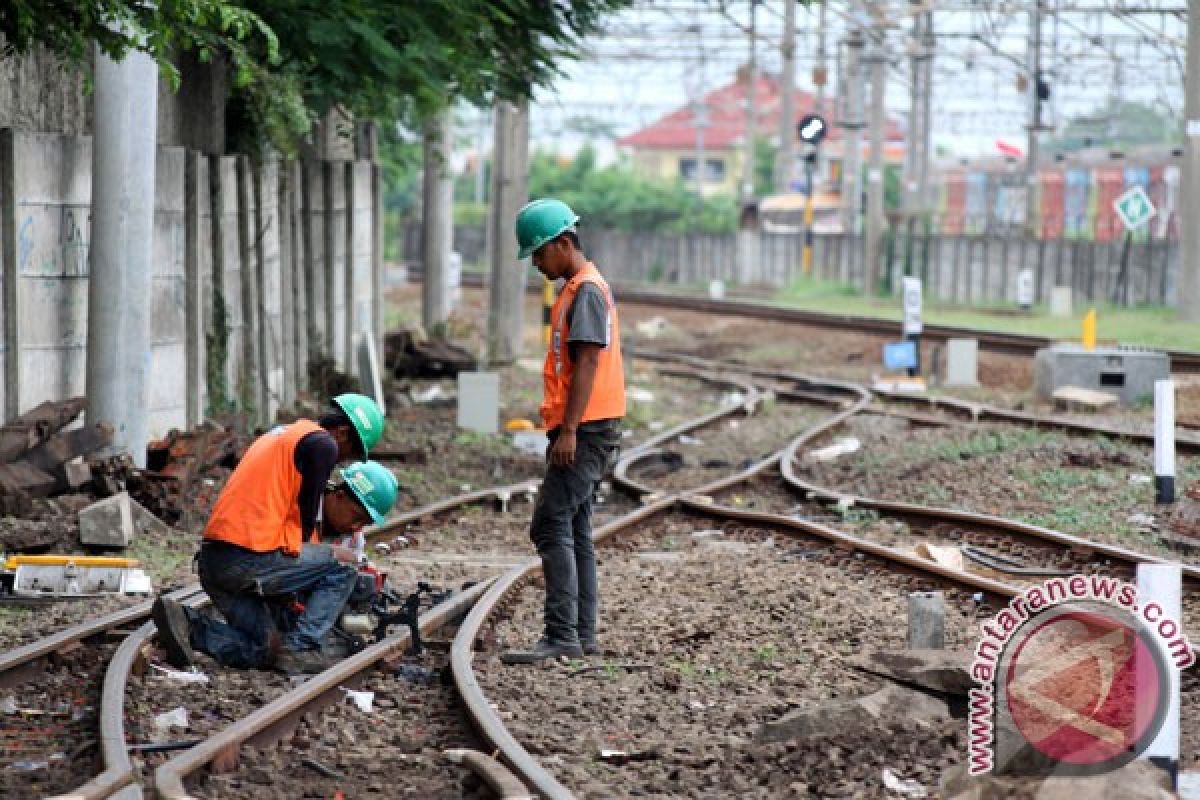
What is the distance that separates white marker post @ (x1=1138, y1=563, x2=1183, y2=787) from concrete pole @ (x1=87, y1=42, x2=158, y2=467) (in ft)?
29.6

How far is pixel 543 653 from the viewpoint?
9141mm

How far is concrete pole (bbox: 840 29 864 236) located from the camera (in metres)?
45.4

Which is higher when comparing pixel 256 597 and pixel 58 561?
pixel 256 597

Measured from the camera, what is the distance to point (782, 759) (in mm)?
7160

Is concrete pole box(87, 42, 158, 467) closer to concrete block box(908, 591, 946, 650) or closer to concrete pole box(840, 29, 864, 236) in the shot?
concrete block box(908, 591, 946, 650)

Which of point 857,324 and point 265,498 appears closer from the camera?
point 265,498

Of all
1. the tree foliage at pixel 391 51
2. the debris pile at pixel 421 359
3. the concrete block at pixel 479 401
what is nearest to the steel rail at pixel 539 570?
the concrete block at pixel 479 401

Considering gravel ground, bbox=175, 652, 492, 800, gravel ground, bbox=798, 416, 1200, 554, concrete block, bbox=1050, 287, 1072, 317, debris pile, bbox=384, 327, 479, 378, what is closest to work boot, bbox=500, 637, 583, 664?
gravel ground, bbox=175, 652, 492, 800

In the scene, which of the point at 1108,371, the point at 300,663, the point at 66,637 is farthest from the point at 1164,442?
the point at 1108,371

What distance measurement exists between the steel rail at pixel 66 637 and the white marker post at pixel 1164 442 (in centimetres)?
726

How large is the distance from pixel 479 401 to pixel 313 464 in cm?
1152

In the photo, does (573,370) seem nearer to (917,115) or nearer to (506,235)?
(506,235)

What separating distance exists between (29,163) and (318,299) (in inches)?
324

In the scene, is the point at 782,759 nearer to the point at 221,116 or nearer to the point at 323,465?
the point at 323,465
